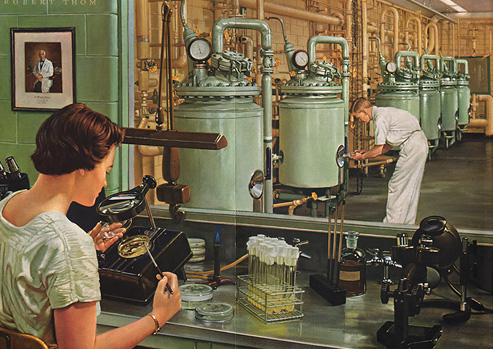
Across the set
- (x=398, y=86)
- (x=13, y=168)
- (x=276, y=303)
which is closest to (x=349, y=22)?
(x=398, y=86)

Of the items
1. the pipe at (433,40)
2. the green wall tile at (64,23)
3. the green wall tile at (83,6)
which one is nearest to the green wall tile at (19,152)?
the green wall tile at (64,23)

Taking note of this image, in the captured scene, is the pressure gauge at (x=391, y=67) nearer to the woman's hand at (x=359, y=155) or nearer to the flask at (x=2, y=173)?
the woman's hand at (x=359, y=155)

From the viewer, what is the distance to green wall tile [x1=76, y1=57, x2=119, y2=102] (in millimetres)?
2277

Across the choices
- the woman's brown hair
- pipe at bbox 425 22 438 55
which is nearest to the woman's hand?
pipe at bbox 425 22 438 55

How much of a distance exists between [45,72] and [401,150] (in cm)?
129

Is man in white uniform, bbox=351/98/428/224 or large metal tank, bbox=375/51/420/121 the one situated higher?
large metal tank, bbox=375/51/420/121

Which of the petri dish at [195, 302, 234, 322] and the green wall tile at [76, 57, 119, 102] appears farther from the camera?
the green wall tile at [76, 57, 119, 102]

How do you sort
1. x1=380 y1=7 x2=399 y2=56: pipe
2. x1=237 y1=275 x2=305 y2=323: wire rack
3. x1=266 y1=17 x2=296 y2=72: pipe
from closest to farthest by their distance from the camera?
x1=237 y1=275 x2=305 y2=323: wire rack, x1=380 y1=7 x2=399 y2=56: pipe, x1=266 y1=17 x2=296 y2=72: pipe

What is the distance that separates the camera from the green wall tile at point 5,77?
2236mm

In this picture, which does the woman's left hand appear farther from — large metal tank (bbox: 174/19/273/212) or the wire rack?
the wire rack

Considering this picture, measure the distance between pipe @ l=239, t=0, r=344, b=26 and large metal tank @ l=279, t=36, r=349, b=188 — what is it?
69mm

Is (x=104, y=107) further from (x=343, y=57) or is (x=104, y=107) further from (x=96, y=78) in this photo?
(x=343, y=57)

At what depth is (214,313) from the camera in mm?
1887

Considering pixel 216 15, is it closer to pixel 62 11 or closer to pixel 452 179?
pixel 62 11
